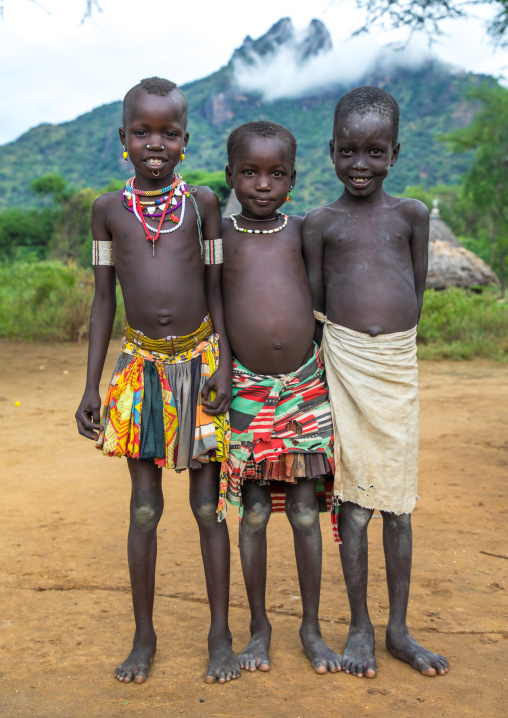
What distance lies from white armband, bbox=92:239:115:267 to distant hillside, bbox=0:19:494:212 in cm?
2930

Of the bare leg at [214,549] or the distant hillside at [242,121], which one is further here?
the distant hillside at [242,121]

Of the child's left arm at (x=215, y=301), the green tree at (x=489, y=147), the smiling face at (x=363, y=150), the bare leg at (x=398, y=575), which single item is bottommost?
the bare leg at (x=398, y=575)

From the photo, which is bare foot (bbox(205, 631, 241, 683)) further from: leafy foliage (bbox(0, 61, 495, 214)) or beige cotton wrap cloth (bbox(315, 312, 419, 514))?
leafy foliage (bbox(0, 61, 495, 214))

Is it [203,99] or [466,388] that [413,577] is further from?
[203,99]

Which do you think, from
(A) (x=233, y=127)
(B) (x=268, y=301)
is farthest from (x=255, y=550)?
(A) (x=233, y=127)

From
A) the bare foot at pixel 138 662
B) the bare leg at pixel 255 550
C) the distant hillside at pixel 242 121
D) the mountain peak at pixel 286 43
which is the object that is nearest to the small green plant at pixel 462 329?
the bare leg at pixel 255 550

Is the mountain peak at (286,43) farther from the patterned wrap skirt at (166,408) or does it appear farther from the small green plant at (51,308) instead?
the patterned wrap skirt at (166,408)

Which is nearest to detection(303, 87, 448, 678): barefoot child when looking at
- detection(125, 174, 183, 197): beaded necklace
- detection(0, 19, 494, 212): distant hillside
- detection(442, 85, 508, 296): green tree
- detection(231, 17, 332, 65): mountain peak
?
detection(125, 174, 183, 197): beaded necklace

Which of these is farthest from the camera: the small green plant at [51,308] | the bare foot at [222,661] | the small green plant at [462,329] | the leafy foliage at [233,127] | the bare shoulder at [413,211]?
the leafy foliage at [233,127]

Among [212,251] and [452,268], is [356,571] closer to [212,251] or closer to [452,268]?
[212,251]

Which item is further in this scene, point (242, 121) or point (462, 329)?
point (242, 121)

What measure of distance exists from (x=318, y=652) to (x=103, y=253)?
1481 mm

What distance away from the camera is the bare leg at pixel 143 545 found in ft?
7.26

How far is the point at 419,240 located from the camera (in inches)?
88.5
